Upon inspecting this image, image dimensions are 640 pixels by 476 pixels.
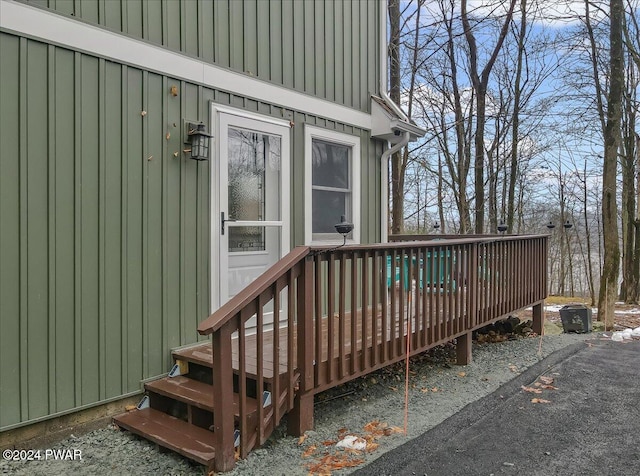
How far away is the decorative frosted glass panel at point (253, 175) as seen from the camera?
396 centimetres

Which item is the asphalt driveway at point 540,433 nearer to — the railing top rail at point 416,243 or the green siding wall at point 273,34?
the railing top rail at point 416,243

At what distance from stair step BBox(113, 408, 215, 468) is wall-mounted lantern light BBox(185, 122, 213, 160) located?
184 centimetres

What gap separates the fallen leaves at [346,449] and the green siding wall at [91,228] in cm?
138

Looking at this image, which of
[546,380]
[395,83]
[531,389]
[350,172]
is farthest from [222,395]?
[395,83]

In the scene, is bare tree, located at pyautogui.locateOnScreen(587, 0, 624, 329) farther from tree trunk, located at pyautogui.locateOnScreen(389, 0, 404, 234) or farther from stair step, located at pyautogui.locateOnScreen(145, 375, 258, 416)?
stair step, located at pyautogui.locateOnScreen(145, 375, 258, 416)

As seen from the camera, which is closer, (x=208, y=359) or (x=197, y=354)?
(x=208, y=359)

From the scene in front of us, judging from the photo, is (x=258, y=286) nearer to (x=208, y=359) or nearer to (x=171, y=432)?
(x=208, y=359)

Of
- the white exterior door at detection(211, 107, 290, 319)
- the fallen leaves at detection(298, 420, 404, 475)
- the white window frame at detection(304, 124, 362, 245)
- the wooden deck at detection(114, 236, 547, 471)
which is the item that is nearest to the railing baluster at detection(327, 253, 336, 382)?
the wooden deck at detection(114, 236, 547, 471)

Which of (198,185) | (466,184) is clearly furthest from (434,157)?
(198,185)

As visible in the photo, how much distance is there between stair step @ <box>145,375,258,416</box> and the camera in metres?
2.81

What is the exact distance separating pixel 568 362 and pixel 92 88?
15.7 ft

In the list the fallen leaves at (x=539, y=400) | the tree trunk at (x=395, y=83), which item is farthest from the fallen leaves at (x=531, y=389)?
the tree trunk at (x=395, y=83)

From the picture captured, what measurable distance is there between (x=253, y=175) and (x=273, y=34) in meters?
1.31

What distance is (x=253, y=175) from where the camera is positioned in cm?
412
